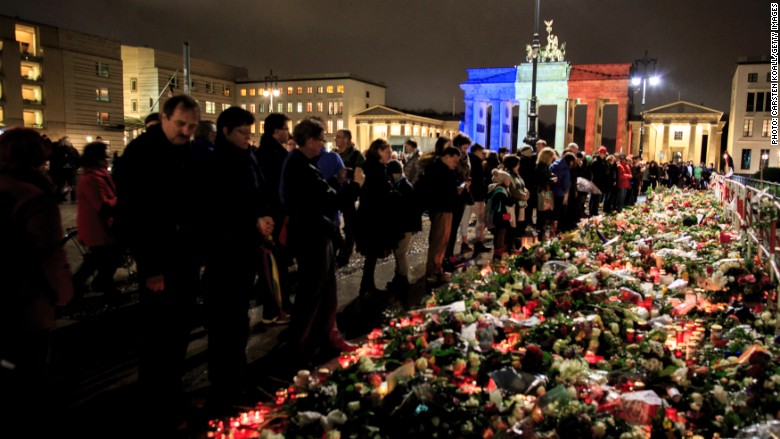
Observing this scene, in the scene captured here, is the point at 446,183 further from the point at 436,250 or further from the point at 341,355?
the point at 341,355

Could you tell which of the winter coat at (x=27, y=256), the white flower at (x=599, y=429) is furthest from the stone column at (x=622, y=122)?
the winter coat at (x=27, y=256)

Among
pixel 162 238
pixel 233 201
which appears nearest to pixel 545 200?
pixel 233 201

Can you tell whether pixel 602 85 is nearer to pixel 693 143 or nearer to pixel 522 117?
pixel 522 117

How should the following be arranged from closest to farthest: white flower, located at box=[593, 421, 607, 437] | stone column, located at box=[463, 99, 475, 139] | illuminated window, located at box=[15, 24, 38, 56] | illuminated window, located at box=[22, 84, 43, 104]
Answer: white flower, located at box=[593, 421, 607, 437] → illuminated window, located at box=[15, 24, 38, 56] → illuminated window, located at box=[22, 84, 43, 104] → stone column, located at box=[463, 99, 475, 139]

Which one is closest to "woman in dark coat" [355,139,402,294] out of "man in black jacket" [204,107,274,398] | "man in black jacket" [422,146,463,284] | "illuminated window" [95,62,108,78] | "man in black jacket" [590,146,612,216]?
"man in black jacket" [422,146,463,284]

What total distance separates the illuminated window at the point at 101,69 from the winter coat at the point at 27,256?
63723 millimetres

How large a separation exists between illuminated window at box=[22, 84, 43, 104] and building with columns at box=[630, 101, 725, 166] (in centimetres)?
7306

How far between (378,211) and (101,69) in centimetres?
6223

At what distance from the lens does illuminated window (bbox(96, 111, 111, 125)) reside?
5834 cm

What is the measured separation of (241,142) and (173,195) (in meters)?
0.76

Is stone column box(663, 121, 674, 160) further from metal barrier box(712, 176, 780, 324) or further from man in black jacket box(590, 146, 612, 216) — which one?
metal barrier box(712, 176, 780, 324)

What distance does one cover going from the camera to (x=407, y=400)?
3.21 metres

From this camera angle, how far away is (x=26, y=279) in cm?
315

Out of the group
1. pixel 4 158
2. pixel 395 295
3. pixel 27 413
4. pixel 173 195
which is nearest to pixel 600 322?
pixel 395 295
